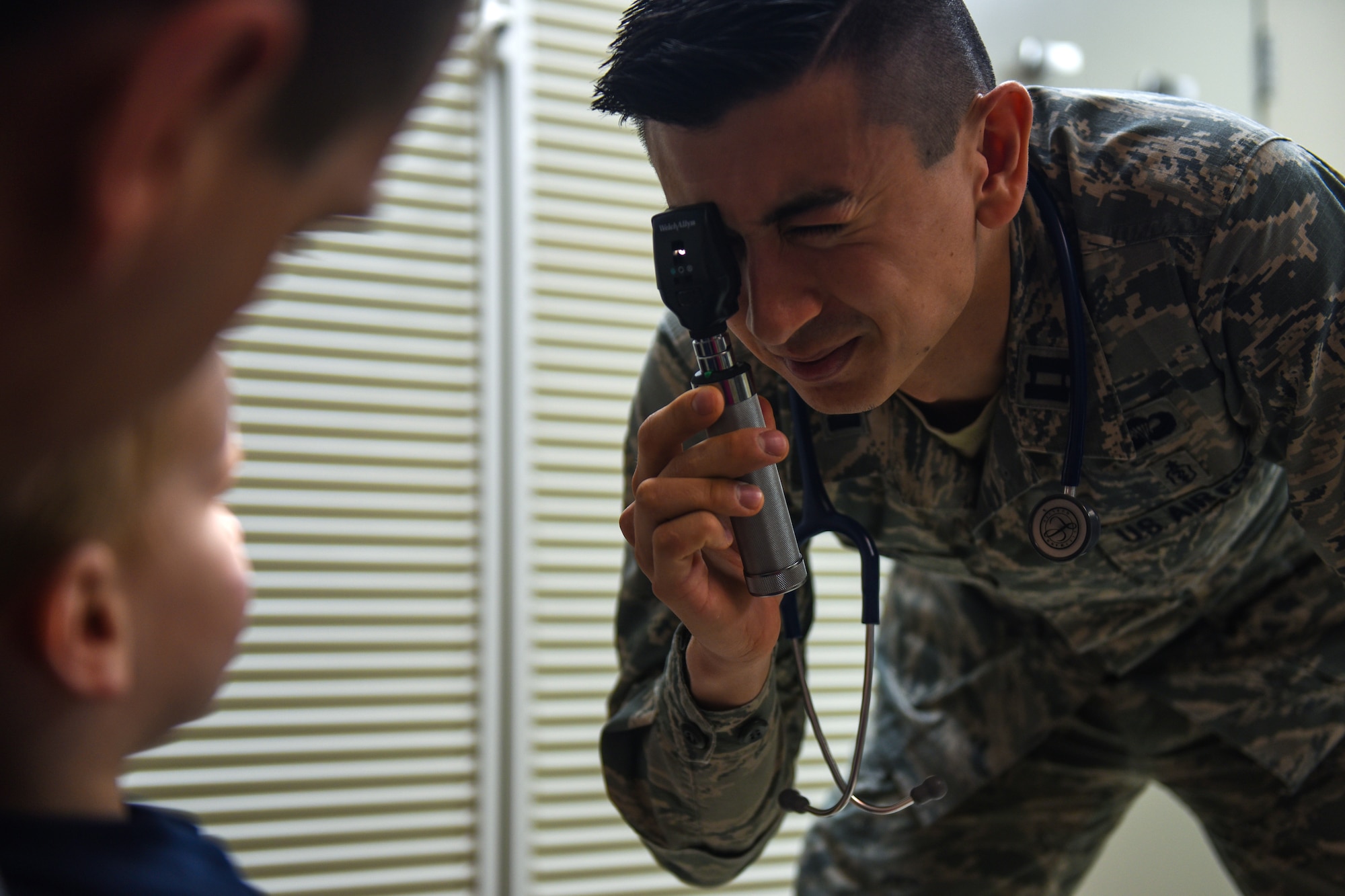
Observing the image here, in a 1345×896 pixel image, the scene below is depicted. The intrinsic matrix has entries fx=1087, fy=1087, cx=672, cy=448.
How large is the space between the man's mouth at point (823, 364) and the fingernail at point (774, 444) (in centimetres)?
10

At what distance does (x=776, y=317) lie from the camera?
3.27 feet

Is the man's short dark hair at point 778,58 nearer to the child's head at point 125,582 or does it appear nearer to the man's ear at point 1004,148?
the man's ear at point 1004,148

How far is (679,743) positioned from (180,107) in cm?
105

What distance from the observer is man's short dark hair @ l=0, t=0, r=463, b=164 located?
0.36 meters

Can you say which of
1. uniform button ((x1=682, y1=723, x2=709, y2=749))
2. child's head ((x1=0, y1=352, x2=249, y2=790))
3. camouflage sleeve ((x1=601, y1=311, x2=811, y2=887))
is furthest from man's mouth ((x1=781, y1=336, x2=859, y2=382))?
child's head ((x1=0, y1=352, x2=249, y2=790))

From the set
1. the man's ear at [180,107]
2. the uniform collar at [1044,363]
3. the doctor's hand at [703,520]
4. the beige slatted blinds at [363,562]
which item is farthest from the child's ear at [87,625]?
the beige slatted blinds at [363,562]

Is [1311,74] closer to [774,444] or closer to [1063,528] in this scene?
[1063,528]

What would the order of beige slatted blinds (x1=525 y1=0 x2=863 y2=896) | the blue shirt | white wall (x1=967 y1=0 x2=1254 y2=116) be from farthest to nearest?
white wall (x1=967 y1=0 x2=1254 y2=116) < beige slatted blinds (x1=525 y1=0 x2=863 y2=896) < the blue shirt

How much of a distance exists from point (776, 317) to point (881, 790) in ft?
3.02

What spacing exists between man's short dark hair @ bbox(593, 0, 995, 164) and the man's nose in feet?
0.45

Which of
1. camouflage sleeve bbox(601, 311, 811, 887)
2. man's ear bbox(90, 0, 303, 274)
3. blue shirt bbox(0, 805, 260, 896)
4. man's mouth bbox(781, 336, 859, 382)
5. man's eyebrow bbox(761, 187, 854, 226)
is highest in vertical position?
man's eyebrow bbox(761, 187, 854, 226)

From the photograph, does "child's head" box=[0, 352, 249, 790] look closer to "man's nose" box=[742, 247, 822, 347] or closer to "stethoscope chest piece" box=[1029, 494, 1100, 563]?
"man's nose" box=[742, 247, 822, 347]

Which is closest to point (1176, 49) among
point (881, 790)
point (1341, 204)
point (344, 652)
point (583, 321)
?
point (583, 321)

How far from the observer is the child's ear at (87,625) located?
419 mm
